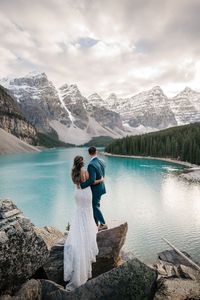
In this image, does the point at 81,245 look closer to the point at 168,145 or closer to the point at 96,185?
the point at 96,185

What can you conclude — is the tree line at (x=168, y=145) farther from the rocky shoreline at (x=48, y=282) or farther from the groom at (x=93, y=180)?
the rocky shoreline at (x=48, y=282)

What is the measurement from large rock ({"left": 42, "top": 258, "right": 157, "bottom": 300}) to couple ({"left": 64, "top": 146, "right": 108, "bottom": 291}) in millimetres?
1183

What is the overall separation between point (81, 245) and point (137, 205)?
127 ft

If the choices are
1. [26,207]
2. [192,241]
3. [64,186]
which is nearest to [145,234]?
[192,241]

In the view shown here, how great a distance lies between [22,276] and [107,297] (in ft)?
7.47

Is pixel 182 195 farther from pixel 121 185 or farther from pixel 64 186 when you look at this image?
pixel 64 186

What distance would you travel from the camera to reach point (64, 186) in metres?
66.3

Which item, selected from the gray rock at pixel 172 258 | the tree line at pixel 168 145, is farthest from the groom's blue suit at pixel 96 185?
the tree line at pixel 168 145

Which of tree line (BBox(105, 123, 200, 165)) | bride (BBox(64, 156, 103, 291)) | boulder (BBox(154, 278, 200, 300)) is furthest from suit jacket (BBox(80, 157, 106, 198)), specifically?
tree line (BBox(105, 123, 200, 165))

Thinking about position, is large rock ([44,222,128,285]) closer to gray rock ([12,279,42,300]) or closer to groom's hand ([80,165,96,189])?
gray rock ([12,279,42,300])

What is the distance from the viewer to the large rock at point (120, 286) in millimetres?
8609

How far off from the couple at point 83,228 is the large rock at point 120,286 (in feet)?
3.88

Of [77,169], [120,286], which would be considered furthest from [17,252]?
[77,169]

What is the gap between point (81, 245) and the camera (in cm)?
1057
